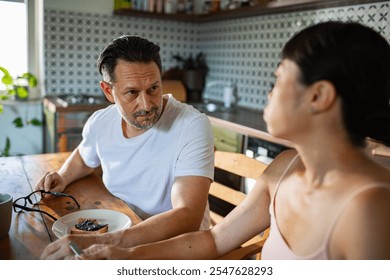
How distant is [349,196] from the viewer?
1.92 feet

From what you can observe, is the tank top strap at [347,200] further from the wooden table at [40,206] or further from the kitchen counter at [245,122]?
the kitchen counter at [245,122]

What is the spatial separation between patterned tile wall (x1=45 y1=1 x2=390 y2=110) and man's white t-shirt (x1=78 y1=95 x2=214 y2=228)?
1.63 metres

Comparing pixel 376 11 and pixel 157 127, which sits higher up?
pixel 376 11

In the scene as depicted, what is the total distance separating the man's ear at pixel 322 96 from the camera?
0.56 m

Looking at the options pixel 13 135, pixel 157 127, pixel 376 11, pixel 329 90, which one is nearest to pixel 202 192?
pixel 157 127

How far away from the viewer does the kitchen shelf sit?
2.17 metres

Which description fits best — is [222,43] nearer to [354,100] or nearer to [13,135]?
[13,135]

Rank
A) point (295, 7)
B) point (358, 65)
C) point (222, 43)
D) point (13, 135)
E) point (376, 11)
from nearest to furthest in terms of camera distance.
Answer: point (358, 65) < point (376, 11) < point (295, 7) < point (13, 135) < point (222, 43)

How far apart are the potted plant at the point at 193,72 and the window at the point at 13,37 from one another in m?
1.25

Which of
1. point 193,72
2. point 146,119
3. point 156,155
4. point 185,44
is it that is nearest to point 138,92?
point 146,119

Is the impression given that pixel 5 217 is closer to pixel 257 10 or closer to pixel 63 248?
pixel 63 248

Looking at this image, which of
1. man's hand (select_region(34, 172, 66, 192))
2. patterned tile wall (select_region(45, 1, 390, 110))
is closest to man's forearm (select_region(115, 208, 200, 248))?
man's hand (select_region(34, 172, 66, 192))

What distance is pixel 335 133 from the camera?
0.60 metres
